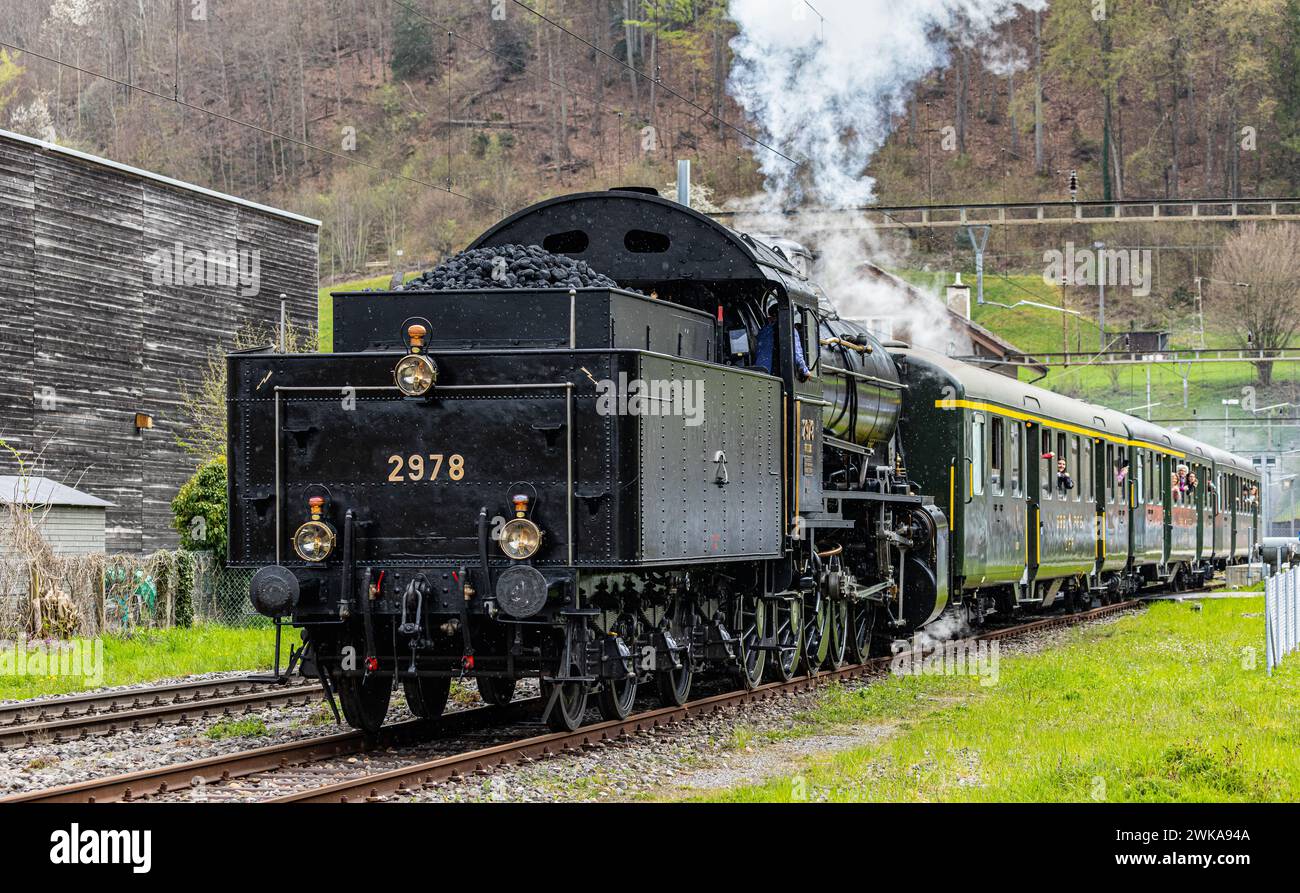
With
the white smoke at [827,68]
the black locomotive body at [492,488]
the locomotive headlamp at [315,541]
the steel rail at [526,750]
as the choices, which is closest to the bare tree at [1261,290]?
the white smoke at [827,68]

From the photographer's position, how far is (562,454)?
10.2m

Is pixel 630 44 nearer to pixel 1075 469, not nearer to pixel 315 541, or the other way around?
pixel 1075 469

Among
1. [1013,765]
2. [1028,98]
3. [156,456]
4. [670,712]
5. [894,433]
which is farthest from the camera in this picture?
[1028,98]

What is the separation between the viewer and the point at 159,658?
19484mm

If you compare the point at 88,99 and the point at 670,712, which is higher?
the point at 88,99

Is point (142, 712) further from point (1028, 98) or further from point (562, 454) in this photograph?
point (1028, 98)

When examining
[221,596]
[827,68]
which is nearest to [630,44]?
[827,68]

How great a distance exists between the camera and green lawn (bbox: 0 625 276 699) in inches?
640

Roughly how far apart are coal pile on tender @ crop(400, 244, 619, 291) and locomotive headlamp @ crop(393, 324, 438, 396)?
0.85 meters

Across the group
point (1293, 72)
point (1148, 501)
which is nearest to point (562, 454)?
point (1148, 501)

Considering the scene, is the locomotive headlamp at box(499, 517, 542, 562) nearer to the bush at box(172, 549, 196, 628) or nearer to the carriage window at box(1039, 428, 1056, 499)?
the carriage window at box(1039, 428, 1056, 499)

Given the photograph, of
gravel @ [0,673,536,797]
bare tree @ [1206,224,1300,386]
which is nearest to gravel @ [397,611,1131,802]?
gravel @ [0,673,536,797]

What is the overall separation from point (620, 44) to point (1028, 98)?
26.6 m

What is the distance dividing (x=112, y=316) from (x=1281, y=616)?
2501 cm
